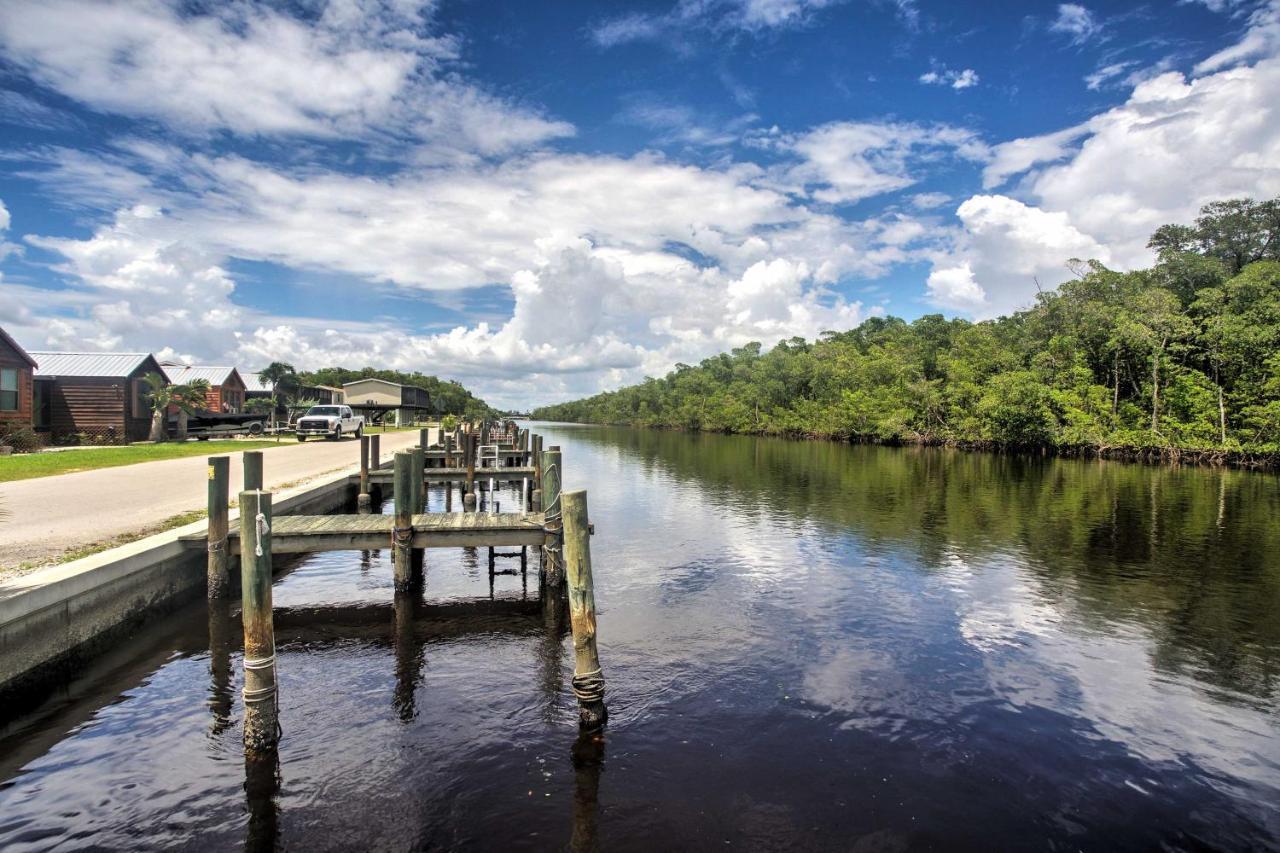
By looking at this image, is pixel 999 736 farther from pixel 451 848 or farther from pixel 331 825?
pixel 331 825

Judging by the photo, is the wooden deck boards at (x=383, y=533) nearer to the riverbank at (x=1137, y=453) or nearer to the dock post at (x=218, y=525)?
the dock post at (x=218, y=525)

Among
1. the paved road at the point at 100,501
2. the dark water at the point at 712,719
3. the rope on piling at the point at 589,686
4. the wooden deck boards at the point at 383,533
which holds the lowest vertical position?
the dark water at the point at 712,719

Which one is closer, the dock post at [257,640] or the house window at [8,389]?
the dock post at [257,640]

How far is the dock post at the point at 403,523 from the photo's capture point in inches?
440

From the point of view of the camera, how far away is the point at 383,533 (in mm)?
11312

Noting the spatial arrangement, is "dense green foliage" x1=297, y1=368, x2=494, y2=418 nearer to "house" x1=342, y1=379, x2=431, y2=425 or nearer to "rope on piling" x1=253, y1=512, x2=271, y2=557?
"house" x1=342, y1=379, x2=431, y2=425

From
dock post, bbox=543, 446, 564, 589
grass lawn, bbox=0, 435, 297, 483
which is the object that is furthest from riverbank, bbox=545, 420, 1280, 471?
grass lawn, bbox=0, 435, 297, 483

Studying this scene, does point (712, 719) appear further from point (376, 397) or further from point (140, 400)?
point (376, 397)

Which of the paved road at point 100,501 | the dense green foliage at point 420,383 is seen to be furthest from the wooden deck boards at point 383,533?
the dense green foliage at point 420,383

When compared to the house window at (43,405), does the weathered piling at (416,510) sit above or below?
below

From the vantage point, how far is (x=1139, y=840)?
585 centimetres

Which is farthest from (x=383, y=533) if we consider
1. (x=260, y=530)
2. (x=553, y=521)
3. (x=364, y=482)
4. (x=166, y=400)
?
(x=166, y=400)

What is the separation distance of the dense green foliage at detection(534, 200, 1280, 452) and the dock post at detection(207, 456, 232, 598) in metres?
51.8

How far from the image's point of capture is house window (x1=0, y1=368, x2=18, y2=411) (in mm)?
28625
